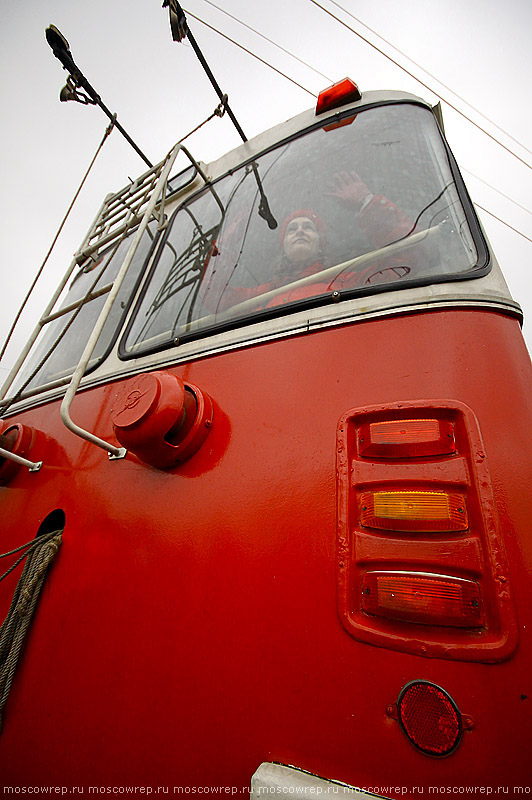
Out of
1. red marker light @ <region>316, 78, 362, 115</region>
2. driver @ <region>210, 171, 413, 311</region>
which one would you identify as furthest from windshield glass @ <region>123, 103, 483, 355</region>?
red marker light @ <region>316, 78, 362, 115</region>

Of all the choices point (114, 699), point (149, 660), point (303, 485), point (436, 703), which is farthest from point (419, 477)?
point (114, 699)

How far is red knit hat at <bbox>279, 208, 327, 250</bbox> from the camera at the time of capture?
1361 mm

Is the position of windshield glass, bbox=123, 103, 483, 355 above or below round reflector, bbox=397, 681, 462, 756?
above

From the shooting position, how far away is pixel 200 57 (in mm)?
2090

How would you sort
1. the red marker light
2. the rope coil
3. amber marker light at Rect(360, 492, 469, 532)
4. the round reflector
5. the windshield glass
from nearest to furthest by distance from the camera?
the round reflector
amber marker light at Rect(360, 492, 469, 532)
the rope coil
the windshield glass
the red marker light

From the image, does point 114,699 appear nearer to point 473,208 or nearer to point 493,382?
point 493,382

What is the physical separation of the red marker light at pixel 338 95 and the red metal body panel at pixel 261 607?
157cm

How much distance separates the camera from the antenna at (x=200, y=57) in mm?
1650

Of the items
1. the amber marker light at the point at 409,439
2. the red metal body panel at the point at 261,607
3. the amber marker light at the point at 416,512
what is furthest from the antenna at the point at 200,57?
the amber marker light at the point at 416,512

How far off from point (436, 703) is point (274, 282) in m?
1.26

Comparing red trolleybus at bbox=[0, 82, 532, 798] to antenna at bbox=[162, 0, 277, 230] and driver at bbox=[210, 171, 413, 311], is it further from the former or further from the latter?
antenna at bbox=[162, 0, 277, 230]

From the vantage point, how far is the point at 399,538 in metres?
0.65

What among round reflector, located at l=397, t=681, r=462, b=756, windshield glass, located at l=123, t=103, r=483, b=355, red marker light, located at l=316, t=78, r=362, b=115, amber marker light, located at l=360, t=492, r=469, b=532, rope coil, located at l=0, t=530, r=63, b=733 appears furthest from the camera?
red marker light, located at l=316, t=78, r=362, b=115

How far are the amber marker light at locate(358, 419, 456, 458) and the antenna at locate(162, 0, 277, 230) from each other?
3.89ft
